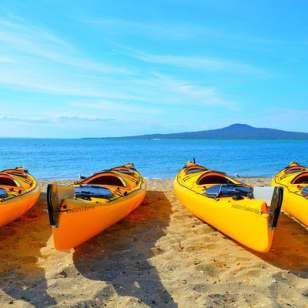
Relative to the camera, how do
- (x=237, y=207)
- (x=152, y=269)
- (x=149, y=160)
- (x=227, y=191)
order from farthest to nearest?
1. (x=149, y=160)
2. (x=227, y=191)
3. (x=237, y=207)
4. (x=152, y=269)

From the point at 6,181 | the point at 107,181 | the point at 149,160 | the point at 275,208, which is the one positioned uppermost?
the point at 275,208

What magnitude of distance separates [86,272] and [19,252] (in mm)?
1550

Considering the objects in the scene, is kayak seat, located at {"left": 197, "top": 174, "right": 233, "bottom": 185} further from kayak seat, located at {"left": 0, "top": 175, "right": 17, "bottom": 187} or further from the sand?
kayak seat, located at {"left": 0, "top": 175, "right": 17, "bottom": 187}

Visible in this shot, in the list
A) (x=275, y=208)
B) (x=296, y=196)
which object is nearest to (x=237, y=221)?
(x=275, y=208)

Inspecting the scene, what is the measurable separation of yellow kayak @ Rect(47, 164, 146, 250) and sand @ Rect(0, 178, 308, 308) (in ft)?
1.24

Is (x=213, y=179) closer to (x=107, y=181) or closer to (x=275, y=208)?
(x=107, y=181)

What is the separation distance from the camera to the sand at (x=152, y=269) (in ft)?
12.6

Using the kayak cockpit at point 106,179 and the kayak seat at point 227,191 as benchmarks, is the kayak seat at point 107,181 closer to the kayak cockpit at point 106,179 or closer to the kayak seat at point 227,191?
the kayak cockpit at point 106,179

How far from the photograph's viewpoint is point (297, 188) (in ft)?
24.3

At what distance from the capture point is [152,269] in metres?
4.62

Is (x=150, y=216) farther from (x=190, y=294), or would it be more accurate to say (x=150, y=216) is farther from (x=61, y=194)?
(x=190, y=294)

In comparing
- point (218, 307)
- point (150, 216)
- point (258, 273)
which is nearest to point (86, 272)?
point (218, 307)

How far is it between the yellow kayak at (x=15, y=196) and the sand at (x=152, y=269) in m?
0.38

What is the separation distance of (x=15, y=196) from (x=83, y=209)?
231cm
